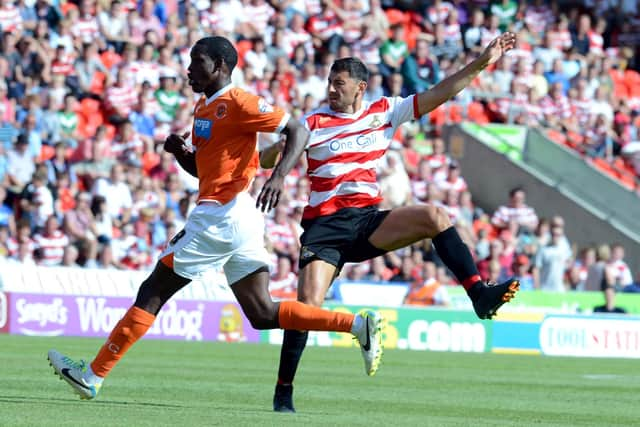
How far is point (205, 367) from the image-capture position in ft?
44.5

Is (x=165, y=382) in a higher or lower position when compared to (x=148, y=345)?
higher

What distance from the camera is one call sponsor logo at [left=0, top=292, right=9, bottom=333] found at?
18828 mm

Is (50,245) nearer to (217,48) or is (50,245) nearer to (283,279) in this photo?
(283,279)

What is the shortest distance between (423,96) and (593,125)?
19124 mm

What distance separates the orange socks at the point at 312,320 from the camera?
8891 mm

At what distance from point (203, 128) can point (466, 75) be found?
2.08m

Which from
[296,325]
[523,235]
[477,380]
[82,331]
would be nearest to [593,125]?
[523,235]

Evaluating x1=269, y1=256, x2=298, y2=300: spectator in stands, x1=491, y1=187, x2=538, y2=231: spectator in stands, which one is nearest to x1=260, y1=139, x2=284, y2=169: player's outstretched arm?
x1=269, y1=256, x2=298, y2=300: spectator in stands

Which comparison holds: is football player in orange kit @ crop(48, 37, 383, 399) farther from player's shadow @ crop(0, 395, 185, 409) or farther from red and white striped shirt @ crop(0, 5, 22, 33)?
red and white striped shirt @ crop(0, 5, 22, 33)

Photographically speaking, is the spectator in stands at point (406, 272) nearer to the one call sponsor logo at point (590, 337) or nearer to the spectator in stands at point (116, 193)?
the one call sponsor logo at point (590, 337)

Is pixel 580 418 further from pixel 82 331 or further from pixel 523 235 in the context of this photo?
pixel 523 235

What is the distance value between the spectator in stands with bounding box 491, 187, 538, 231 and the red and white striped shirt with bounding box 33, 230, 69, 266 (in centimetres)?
885

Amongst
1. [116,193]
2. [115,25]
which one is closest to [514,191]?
[115,25]

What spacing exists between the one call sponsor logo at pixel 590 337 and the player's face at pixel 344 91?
490 inches
